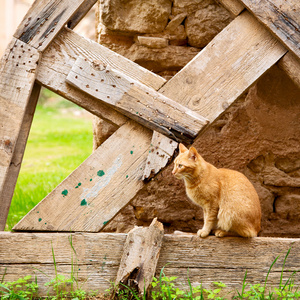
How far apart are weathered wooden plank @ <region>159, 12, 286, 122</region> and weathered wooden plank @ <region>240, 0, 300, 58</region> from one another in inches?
2.7

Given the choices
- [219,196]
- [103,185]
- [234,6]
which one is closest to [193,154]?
[219,196]

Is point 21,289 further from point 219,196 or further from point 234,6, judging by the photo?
point 234,6

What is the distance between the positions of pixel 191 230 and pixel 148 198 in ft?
1.65

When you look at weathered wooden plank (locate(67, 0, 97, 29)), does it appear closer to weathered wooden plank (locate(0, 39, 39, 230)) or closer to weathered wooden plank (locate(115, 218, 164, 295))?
weathered wooden plank (locate(0, 39, 39, 230))

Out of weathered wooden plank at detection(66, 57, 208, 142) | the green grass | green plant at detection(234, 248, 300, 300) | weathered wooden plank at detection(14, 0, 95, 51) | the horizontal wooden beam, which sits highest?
weathered wooden plank at detection(14, 0, 95, 51)

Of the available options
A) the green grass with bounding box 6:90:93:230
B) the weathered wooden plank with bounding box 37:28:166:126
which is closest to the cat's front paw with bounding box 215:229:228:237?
the weathered wooden plank with bounding box 37:28:166:126

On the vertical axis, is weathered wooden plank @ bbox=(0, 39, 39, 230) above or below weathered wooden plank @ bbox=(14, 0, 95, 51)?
below

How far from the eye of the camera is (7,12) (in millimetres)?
17812

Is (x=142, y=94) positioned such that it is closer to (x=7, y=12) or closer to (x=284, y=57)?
(x=284, y=57)

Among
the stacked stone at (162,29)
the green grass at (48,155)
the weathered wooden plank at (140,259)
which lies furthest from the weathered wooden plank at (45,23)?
the green grass at (48,155)

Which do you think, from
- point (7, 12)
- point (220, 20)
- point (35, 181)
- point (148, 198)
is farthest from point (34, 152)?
point (7, 12)

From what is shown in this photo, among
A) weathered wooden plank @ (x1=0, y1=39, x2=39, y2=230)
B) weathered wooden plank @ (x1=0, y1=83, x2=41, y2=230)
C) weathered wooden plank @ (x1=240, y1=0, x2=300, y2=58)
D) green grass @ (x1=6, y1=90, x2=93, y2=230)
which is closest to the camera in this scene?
weathered wooden plank @ (x1=240, y1=0, x2=300, y2=58)

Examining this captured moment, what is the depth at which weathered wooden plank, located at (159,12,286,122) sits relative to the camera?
2.53 metres

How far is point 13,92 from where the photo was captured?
101 inches
